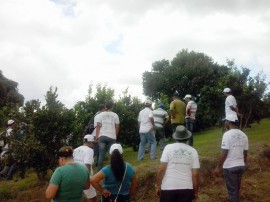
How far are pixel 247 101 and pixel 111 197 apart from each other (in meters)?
14.5

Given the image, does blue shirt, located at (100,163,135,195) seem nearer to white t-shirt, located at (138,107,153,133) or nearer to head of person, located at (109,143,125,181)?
head of person, located at (109,143,125,181)

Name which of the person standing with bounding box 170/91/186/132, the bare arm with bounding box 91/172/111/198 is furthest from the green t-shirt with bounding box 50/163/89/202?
Answer: the person standing with bounding box 170/91/186/132

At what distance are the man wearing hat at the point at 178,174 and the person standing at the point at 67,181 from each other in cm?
127

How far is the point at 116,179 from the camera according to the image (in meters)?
6.25

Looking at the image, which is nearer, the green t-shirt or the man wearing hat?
the green t-shirt

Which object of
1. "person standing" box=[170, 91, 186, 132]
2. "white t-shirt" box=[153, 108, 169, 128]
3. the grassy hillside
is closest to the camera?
the grassy hillside

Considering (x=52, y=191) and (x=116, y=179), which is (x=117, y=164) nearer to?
(x=116, y=179)

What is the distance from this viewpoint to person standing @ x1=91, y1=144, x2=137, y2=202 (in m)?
6.18

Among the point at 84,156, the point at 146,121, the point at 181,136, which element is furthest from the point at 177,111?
the point at 181,136

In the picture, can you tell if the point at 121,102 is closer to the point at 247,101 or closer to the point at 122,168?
the point at 247,101

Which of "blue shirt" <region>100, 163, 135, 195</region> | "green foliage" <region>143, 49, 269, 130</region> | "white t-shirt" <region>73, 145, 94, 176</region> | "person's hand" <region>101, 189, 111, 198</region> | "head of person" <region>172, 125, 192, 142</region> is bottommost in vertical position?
"person's hand" <region>101, 189, 111, 198</region>

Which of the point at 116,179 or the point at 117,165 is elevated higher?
the point at 117,165

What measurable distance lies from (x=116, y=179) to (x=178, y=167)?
38.2 inches

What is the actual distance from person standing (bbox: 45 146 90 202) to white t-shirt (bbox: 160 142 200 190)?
51.2 inches
